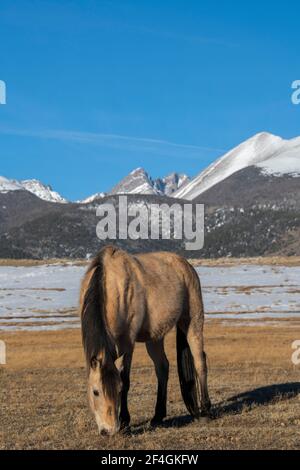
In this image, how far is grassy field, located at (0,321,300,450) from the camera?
11.1m

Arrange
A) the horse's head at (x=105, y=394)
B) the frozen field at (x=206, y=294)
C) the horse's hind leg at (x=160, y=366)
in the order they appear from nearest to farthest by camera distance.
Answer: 1. the horse's head at (x=105, y=394)
2. the horse's hind leg at (x=160, y=366)
3. the frozen field at (x=206, y=294)

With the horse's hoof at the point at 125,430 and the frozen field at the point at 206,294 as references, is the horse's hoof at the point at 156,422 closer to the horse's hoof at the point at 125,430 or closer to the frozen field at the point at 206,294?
the horse's hoof at the point at 125,430

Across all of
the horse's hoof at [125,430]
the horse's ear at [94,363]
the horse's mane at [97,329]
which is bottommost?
the horse's hoof at [125,430]

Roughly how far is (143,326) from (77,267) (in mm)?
125398

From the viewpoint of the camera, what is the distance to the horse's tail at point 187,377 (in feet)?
45.2

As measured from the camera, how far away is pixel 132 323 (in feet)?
39.8

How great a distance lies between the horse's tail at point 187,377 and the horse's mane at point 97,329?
2.99 metres

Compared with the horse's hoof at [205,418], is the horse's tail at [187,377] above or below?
above

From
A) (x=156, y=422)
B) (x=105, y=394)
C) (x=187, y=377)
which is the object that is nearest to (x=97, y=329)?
(x=105, y=394)

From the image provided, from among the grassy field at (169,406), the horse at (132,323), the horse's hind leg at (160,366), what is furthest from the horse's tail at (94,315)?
the horse's hind leg at (160,366)

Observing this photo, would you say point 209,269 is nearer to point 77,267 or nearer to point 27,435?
→ point 77,267

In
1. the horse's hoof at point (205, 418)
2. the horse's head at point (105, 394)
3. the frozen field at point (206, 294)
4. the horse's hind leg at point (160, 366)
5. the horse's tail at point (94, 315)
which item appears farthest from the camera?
the frozen field at point (206, 294)

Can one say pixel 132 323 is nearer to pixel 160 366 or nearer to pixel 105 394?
pixel 105 394

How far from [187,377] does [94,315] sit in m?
3.62
